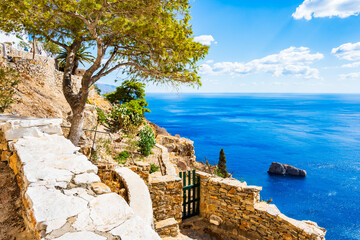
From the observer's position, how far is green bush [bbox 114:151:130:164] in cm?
1057

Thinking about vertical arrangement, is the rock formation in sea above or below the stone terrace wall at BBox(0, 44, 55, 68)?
below

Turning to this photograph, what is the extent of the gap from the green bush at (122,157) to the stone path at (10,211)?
26.1ft

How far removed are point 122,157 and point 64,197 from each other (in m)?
9.47

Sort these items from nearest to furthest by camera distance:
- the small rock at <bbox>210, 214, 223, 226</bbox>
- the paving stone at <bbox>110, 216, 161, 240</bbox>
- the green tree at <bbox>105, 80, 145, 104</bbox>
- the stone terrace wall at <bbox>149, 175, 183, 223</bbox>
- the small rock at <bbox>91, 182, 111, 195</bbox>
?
1. the paving stone at <bbox>110, 216, 161, 240</bbox>
2. the small rock at <bbox>91, 182, 111, 195</bbox>
3. the stone terrace wall at <bbox>149, 175, 183, 223</bbox>
4. the small rock at <bbox>210, 214, 223, 226</bbox>
5. the green tree at <bbox>105, 80, 145, 104</bbox>

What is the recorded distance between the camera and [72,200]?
1860 mm

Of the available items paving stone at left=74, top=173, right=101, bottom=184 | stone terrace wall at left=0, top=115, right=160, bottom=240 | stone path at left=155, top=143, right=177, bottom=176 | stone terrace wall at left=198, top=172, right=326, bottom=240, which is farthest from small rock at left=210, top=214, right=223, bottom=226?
paving stone at left=74, top=173, right=101, bottom=184

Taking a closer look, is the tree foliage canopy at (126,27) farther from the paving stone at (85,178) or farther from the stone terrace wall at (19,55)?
the stone terrace wall at (19,55)

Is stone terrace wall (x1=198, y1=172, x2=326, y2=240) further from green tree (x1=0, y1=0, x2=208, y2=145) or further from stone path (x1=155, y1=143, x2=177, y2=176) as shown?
green tree (x1=0, y1=0, x2=208, y2=145)

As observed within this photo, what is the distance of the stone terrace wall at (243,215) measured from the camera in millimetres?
6453

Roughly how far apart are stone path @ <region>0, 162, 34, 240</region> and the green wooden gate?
6.36 m

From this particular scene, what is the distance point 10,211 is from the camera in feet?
7.02

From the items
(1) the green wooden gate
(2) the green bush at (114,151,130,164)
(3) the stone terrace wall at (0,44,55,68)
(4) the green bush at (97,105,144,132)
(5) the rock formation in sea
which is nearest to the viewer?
(1) the green wooden gate

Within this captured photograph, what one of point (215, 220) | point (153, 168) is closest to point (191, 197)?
point (215, 220)

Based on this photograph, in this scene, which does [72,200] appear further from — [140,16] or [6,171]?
[140,16]
